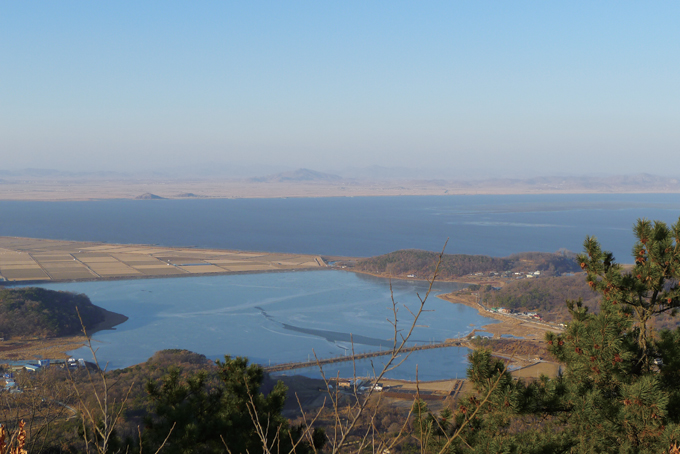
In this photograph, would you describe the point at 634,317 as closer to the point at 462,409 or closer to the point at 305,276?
the point at 462,409

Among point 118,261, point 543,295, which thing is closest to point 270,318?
point 543,295

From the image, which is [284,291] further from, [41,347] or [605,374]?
[605,374]

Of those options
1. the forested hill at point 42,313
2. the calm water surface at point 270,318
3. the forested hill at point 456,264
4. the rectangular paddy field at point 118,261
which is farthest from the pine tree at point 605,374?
the rectangular paddy field at point 118,261

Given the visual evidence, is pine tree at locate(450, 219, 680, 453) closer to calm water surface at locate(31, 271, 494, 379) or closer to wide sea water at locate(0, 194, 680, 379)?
calm water surface at locate(31, 271, 494, 379)

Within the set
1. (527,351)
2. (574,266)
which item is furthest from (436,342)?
(574,266)

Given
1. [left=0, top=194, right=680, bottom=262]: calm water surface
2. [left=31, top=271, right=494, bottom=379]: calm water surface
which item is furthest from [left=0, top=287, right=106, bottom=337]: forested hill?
[left=0, top=194, right=680, bottom=262]: calm water surface

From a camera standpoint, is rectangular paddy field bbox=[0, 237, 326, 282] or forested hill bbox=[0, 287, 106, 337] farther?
rectangular paddy field bbox=[0, 237, 326, 282]

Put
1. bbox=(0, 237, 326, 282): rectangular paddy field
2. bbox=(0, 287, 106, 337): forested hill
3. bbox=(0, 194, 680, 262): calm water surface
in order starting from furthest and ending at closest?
bbox=(0, 194, 680, 262): calm water surface
bbox=(0, 237, 326, 282): rectangular paddy field
bbox=(0, 287, 106, 337): forested hill
